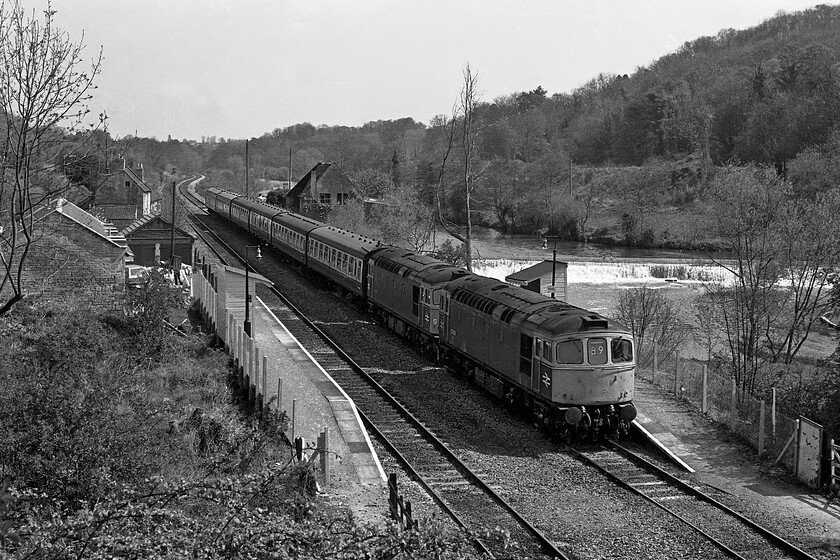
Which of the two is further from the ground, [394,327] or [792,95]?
[792,95]

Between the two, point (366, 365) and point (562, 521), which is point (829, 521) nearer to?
point (562, 521)

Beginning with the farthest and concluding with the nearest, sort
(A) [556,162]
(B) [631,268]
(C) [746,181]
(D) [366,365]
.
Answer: (A) [556,162] → (B) [631,268] → (C) [746,181] → (D) [366,365]

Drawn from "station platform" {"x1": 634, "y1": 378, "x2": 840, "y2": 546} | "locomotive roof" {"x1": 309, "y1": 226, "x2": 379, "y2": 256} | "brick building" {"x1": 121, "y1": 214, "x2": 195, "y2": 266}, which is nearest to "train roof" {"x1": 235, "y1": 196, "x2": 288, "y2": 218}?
"brick building" {"x1": 121, "y1": 214, "x2": 195, "y2": 266}

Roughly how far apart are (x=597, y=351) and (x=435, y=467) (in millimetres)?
4701

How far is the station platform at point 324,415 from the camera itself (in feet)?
58.5

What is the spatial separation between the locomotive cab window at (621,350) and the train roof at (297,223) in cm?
2839

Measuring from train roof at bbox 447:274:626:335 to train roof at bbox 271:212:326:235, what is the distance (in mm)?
21492

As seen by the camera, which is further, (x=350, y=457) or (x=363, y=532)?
(x=350, y=457)

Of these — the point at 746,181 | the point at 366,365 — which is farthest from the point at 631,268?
the point at 366,365

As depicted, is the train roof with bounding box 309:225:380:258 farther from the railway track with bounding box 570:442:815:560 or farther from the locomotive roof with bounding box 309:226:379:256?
the railway track with bounding box 570:442:815:560

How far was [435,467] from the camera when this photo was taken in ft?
61.7

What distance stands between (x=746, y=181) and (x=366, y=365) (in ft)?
50.9

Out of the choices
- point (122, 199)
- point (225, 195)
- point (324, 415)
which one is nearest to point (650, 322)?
point (324, 415)

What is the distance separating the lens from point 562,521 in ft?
52.0
